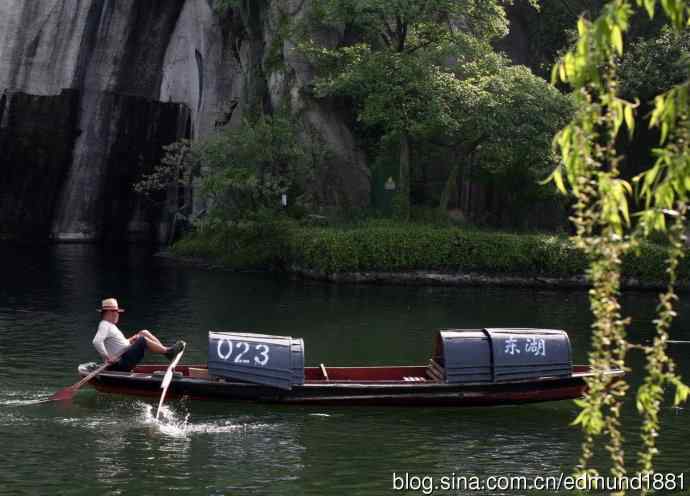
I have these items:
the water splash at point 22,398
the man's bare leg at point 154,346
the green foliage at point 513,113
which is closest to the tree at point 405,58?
the green foliage at point 513,113

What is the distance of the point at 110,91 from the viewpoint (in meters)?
55.9

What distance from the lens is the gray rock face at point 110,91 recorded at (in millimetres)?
52375

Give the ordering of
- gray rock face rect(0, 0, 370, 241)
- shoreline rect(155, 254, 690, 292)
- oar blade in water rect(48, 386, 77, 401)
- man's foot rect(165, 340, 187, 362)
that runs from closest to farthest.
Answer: oar blade in water rect(48, 386, 77, 401), man's foot rect(165, 340, 187, 362), shoreline rect(155, 254, 690, 292), gray rock face rect(0, 0, 370, 241)

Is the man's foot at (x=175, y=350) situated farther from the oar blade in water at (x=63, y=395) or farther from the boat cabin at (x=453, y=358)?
the oar blade in water at (x=63, y=395)

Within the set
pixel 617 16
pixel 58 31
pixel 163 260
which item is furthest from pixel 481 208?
pixel 617 16

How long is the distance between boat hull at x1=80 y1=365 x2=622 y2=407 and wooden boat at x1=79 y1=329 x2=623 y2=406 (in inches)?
0.7

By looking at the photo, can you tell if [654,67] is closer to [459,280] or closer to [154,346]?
[459,280]

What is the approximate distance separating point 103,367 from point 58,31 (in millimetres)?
38020

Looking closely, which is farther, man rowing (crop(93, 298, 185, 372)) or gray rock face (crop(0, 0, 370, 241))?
gray rock face (crop(0, 0, 370, 241))

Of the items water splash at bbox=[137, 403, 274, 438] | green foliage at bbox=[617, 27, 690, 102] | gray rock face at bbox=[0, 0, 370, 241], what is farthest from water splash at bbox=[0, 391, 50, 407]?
gray rock face at bbox=[0, 0, 370, 241]

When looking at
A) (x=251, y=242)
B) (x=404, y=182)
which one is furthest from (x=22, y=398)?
(x=404, y=182)

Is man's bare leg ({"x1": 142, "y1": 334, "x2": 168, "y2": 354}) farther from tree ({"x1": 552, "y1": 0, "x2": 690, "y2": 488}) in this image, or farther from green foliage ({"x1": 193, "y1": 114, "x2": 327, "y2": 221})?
green foliage ({"x1": 193, "y1": 114, "x2": 327, "y2": 221})

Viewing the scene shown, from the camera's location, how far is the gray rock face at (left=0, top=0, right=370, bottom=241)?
172 feet

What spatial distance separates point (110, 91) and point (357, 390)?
40.9 m
